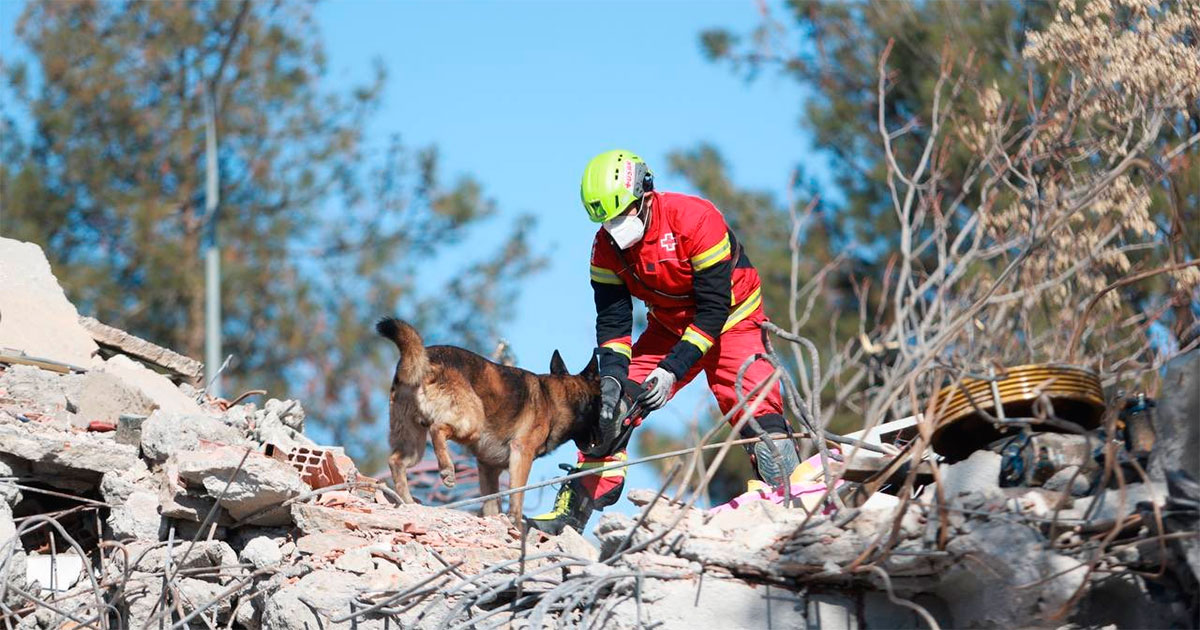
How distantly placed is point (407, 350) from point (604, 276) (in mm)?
1377

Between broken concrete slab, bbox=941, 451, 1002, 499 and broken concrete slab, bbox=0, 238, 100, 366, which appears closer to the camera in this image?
broken concrete slab, bbox=941, 451, 1002, 499

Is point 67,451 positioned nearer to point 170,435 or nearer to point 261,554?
point 170,435

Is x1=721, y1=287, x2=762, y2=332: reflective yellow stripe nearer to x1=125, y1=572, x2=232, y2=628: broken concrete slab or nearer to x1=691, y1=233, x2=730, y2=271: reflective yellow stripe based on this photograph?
x1=691, y1=233, x2=730, y2=271: reflective yellow stripe

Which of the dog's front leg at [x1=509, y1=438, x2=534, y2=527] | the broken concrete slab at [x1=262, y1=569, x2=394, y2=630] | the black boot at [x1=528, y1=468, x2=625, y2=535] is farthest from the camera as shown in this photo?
the dog's front leg at [x1=509, y1=438, x2=534, y2=527]

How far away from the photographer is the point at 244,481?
20.6ft

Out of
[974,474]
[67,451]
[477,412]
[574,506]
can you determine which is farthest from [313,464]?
[974,474]

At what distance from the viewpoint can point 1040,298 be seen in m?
14.1

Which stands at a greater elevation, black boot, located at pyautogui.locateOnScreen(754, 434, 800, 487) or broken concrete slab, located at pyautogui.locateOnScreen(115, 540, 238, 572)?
black boot, located at pyautogui.locateOnScreen(754, 434, 800, 487)

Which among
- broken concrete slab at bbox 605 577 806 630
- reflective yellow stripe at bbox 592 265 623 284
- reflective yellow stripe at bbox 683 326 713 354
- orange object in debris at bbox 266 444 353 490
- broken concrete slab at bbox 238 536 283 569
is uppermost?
reflective yellow stripe at bbox 592 265 623 284

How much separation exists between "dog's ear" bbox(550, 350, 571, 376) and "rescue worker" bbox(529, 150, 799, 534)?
1.74 metres

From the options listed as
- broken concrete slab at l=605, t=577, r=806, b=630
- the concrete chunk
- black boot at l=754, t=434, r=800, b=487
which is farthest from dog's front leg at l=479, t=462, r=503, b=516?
broken concrete slab at l=605, t=577, r=806, b=630

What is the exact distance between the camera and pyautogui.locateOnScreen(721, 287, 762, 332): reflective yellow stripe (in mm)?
8039

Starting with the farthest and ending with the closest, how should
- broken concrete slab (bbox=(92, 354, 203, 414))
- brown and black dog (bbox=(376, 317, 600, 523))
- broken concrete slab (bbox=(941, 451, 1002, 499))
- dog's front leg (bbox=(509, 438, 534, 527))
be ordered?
1. dog's front leg (bbox=(509, 438, 534, 527))
2. brown and black dog (bbox=(376, 317, 600, 523))
3. broken concrete slab (bbox=(92, 354, 203, 414))
4. broken concrete slab (bbox=(941, 451, 1002, 499))

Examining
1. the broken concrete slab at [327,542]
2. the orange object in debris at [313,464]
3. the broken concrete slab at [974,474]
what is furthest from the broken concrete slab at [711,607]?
the orange object in debris at [313,464]
